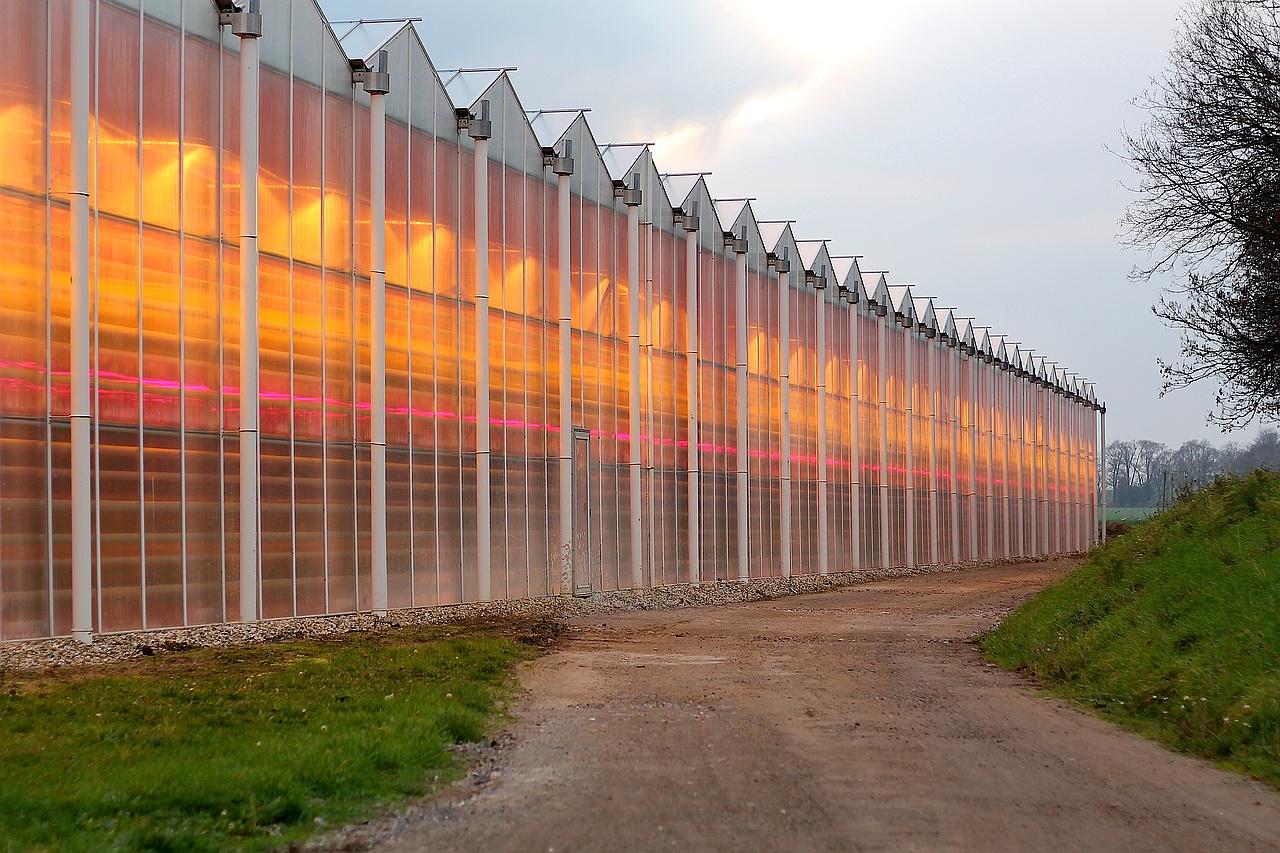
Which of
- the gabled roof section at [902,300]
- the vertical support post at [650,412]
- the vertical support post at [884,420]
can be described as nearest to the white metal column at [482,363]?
the vertical support post at [650,412]

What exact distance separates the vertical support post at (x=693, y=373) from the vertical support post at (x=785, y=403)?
6.47 m

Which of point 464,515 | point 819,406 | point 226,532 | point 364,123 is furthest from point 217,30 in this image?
point 819,406

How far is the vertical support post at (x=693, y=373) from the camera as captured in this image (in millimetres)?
36094

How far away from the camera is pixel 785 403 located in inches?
1708

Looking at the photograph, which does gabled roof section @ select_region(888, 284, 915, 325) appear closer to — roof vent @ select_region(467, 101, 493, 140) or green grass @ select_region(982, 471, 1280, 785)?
roof vent @ select_region(467, 101, 493, 140)

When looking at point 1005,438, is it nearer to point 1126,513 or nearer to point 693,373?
point 693,373

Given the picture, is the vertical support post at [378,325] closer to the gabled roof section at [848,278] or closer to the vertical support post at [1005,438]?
the gabled roof section at [848,278]

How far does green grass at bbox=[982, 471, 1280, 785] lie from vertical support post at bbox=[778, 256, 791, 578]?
59.8 ft

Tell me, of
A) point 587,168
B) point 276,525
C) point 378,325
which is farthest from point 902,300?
point 276,525

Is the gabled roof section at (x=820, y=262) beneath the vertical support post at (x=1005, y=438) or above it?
above

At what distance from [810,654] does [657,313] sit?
718 inches

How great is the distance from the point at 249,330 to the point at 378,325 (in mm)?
3429

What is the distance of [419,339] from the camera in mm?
24781

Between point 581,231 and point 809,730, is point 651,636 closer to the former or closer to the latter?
point 809,730
